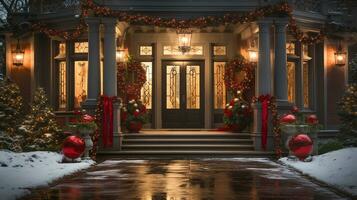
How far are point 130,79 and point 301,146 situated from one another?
26.4 feet

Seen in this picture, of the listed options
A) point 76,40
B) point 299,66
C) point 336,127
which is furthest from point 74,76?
point 336,127

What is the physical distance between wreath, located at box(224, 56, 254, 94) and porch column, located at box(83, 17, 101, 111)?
4.96m

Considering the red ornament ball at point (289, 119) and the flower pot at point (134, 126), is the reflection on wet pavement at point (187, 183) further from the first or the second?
the flower pot at point (134, 126)

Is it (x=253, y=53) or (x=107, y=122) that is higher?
(x=253, y=53)

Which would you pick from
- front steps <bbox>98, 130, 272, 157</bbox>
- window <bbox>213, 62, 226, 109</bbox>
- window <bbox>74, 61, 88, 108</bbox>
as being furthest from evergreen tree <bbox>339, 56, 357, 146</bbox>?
window <bbox>74, 61, 88, 108</bbox>

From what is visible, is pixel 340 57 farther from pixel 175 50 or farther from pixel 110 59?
pixel 110 59

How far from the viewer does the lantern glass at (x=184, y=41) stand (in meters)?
20.8

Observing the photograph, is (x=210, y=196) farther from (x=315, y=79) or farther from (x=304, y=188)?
(x=315, y=79)

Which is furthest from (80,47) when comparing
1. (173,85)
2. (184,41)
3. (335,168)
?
(335,168)

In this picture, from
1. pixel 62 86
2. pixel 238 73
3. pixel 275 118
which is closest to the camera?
pixel 275 118

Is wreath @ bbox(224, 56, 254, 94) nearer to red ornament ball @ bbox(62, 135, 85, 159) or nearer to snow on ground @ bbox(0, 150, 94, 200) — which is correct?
snow on ground @ bbox(0, 150, 94, 200)

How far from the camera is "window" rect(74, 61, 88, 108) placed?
2177cm

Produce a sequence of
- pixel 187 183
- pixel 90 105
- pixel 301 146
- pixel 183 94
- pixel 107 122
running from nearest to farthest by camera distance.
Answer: pixel 187 183 < pixel 301 146 < pixel 107 122 < pixel 90 105 < pixel 183 94

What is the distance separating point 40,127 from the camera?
62.7 feet
